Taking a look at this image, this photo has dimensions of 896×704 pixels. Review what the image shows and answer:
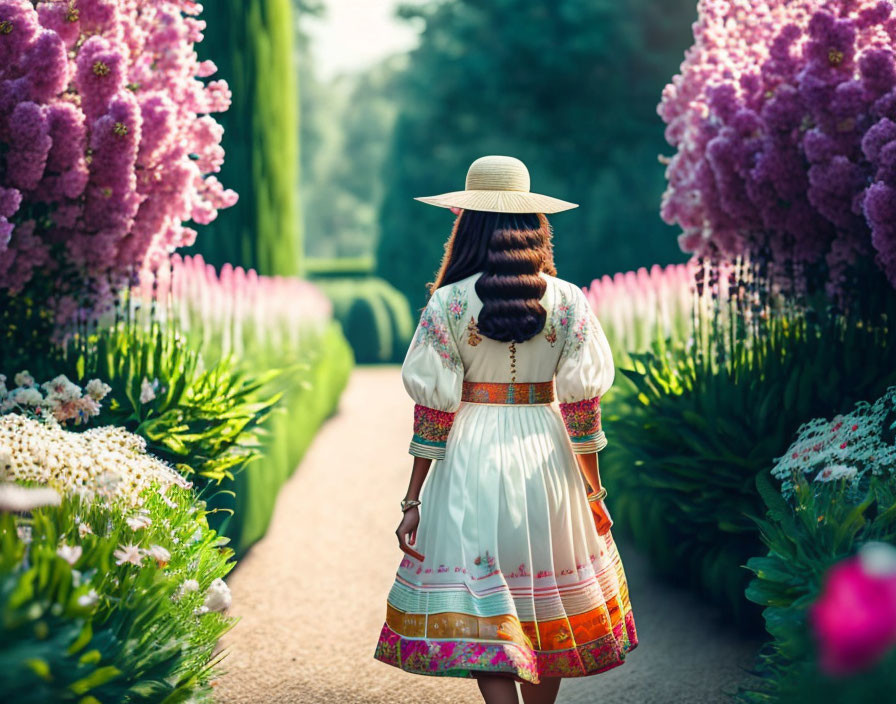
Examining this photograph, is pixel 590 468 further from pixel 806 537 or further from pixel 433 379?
pixel 806 537

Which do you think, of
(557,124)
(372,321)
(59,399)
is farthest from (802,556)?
(557,124)

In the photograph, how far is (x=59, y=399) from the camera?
13.1ft

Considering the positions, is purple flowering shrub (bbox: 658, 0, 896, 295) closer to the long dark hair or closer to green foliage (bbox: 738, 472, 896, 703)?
green foliage (bbox: 738, 472, 896, 703)

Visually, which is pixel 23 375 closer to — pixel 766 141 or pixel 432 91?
pixel 766 141

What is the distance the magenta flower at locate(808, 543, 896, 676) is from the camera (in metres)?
1.25

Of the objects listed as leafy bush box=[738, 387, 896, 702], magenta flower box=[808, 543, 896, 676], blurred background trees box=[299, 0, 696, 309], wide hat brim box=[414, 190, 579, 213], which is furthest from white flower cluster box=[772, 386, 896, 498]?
blurred background trees box=[299, 0, 696, 309]

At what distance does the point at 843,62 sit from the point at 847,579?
3.91 m

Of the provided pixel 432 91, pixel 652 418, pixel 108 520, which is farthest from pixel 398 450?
pixel 432 91

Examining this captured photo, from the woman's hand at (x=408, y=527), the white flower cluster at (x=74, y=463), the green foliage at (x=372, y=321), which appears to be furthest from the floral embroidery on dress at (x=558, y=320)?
the green foliage at (x=372, y=321)

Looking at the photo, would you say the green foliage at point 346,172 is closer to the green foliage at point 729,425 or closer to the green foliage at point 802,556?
the green foliage at point 729,425

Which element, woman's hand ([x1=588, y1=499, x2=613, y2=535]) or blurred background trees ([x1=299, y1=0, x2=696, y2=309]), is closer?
woman's hand ([x1=588, y1=499, x2=613, y2=535])

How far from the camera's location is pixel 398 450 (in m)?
9.16

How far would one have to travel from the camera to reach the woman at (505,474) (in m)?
2.90

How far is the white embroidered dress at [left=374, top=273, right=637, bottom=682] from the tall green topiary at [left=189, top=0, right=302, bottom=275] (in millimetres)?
5749
